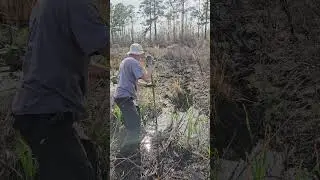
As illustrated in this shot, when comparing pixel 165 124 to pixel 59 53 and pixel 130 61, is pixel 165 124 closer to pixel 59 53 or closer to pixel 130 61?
pixel 130 61

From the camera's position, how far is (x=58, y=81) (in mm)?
2814

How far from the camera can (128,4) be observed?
10.4 feet

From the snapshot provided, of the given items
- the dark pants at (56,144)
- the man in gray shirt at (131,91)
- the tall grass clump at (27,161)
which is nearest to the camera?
the dark pants at (56,144)

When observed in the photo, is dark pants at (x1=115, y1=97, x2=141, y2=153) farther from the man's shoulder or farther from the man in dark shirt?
the man in dark shirt

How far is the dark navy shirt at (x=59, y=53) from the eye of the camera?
2754 millimetres

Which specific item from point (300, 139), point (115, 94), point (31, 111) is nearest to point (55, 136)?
point (31, 111)

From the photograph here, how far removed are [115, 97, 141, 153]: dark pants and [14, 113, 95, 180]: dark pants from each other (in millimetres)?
414

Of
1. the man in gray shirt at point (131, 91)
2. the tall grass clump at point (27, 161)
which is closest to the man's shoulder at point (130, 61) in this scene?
the man in gray shirt at point (131, 91)

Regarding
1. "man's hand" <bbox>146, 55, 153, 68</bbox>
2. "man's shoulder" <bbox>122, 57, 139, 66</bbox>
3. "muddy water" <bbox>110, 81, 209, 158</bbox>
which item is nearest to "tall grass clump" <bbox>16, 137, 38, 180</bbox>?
"muddy water" <bbox>110, 81, 209, 158</bbox>

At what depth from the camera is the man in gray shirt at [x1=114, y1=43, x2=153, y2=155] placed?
3.19 meters

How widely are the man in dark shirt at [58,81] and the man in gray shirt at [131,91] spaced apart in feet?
1.18

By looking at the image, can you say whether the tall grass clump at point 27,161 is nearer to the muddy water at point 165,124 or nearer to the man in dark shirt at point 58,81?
the man in dark shirt at point 58,81

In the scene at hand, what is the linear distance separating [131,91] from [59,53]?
0.61 meters

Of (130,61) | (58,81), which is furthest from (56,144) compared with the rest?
(130,61)
